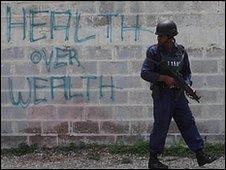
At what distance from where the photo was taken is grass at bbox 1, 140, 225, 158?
6.29m

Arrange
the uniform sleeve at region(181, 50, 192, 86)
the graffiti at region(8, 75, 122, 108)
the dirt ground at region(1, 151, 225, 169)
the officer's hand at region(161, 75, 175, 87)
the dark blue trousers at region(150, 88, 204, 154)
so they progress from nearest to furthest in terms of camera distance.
Result: the officer's hand at region(161, 75, 175, 87) < the dark blue trousers at region(150, 88, 204, 154) < the uniform sleeve at region(181, 50, 192, 86) < the dirt ground at region(1, 151, 225, 169) < the graffiti at region(8, 75, 122, 108)

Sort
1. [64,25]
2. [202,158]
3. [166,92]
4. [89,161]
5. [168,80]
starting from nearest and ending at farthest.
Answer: [168,80]
[166,92]
[202,158]
[89,161]
[64,25]

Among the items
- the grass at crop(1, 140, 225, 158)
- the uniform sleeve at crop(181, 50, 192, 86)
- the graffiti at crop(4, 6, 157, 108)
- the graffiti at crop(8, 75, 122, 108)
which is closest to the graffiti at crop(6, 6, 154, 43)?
the graffiti at crop(4, 6, 157, 108)

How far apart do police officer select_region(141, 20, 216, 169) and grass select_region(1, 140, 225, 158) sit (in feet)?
2.48

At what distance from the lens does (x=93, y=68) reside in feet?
20.9

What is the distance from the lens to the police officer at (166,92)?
209 inches

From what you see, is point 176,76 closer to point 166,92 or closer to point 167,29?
point 166,92

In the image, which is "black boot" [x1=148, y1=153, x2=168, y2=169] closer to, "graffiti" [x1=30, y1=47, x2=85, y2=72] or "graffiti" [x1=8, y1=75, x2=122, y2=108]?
"graffiti" [x1=8, y1=75, x2=122, y2=108]

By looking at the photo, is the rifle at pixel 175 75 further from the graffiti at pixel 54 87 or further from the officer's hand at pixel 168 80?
the graffiti at pixel 54 87

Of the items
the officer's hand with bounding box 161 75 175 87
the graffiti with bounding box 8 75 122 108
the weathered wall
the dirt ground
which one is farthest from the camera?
the graffiti with bounding box 8 75 122 108

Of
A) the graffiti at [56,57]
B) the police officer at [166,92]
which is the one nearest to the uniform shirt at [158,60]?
the police officer at [166,92]

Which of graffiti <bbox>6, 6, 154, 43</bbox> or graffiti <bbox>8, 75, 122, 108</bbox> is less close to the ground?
graffiti <bbox>6, 6, 154, 43</bbox>

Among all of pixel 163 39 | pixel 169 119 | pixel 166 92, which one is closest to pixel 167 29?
pixel 163 39

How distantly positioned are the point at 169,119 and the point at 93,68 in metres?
1.35
